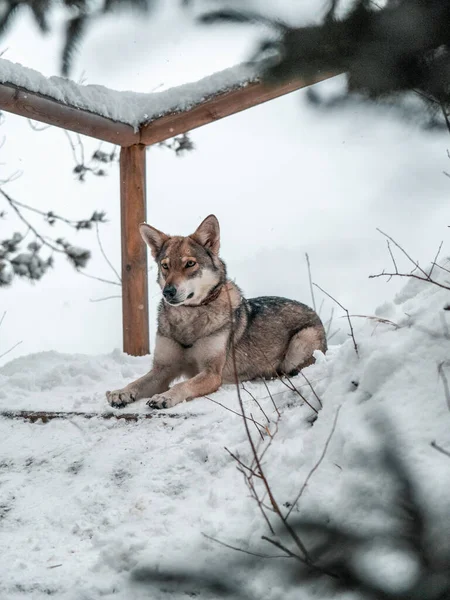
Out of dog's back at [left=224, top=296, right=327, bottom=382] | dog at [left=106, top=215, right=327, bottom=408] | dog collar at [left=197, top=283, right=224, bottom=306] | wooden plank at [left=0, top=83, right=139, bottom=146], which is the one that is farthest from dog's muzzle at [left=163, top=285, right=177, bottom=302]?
wooden plank at [left=0, top=83, right=139, bottom=146]

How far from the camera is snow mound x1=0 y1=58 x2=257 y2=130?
5316 mm

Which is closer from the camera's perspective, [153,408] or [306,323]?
[153,408]

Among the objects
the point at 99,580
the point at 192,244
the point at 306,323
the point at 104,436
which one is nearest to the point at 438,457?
the point at 99,580

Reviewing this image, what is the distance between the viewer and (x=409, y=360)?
2270 millimetres

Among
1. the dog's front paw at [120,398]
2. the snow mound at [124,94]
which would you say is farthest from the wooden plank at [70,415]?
the snow mound at [124,94]

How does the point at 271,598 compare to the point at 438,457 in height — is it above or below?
below

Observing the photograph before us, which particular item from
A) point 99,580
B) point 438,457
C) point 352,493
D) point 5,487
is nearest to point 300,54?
point 438,457

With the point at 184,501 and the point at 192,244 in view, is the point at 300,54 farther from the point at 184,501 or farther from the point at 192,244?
the point at 192,244

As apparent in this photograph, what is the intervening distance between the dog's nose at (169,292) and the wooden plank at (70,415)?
100cm

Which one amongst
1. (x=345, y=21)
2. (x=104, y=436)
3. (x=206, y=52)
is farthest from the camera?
(x=104, y=436)

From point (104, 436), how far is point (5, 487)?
2.21ft

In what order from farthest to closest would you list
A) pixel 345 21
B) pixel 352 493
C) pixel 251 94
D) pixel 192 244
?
pixel 251 94 < pixel 192 244 < pixel 352 493 < pixel 345 21

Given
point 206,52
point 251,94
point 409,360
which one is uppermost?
point 251,94

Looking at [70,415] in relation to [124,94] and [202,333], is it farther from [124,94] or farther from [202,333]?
[124,94]
